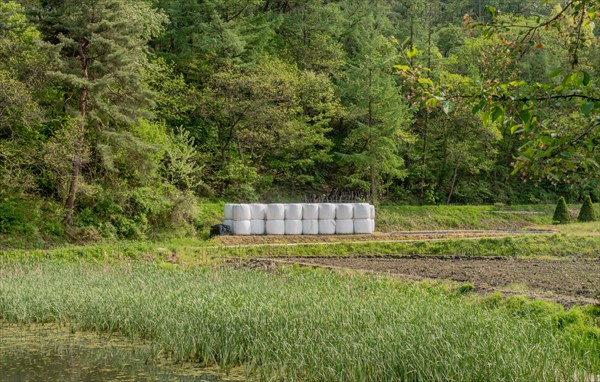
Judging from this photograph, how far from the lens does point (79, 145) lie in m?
23.7

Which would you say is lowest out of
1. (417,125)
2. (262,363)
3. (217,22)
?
(262,363)

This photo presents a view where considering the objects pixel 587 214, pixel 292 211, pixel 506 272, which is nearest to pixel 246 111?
pixel 292 211

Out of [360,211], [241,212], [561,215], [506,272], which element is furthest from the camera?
[561,215]

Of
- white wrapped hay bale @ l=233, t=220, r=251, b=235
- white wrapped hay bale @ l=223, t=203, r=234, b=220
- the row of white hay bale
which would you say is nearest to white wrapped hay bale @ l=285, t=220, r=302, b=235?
the row of white hay bale

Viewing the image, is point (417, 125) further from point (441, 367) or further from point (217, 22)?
point (441, 367)

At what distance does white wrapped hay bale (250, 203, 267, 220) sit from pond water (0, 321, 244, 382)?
620 inches

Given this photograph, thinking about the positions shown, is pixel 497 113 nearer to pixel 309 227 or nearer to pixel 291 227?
pixel 291 227

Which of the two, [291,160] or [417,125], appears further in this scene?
[417,125]

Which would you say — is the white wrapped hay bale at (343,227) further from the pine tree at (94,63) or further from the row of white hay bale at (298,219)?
the pine tree at (94,63)

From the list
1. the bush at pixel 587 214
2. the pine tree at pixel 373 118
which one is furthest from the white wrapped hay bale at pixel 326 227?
the bush at pixel 587 214

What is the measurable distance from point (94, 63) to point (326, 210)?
10594mm

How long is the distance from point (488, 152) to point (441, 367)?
123 ft

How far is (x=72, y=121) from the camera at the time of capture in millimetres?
23984

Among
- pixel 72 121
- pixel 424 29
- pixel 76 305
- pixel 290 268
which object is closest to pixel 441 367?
pixel 76 305
